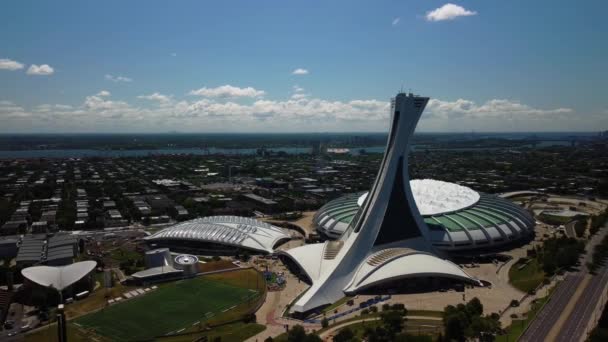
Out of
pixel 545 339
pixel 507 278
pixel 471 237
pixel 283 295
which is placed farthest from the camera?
pixel 471 237

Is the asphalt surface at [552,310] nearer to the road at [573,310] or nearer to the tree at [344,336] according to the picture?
the road at [573,310]

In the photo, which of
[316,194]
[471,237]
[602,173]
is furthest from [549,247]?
[602,173]

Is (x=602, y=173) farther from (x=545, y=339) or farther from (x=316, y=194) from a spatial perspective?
(x=545, y=339)

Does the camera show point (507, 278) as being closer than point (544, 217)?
Yes

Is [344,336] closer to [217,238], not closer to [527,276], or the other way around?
[527,276]

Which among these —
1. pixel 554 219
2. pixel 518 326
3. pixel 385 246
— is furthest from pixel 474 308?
pixel 554 219
